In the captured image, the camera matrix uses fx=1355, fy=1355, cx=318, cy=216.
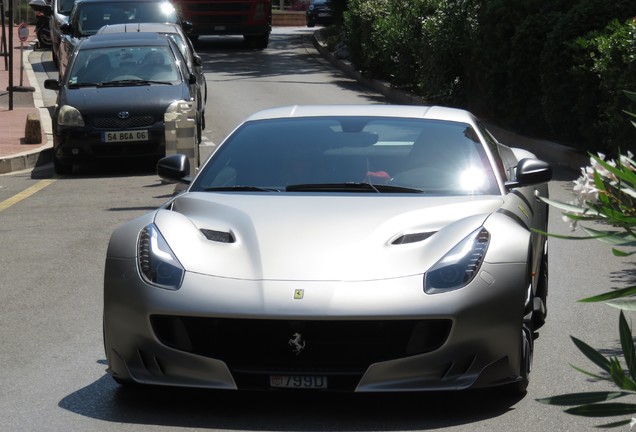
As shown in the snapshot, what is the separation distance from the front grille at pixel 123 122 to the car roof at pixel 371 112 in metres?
9.31

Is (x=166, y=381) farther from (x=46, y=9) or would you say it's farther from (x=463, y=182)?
(x=46, y=9)

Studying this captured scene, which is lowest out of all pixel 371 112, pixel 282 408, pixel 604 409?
pixel 282 408

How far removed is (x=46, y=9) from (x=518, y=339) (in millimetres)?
28040

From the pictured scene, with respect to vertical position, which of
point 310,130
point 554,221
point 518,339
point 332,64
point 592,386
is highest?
point 310,130

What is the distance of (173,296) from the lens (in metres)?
5.74

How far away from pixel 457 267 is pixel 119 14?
20363 mm

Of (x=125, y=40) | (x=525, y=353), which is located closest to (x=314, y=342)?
(x=525, y=353)

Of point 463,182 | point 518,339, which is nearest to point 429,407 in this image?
point 518,339

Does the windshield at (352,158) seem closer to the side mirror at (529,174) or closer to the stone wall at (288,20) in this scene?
the side mirror at (529,174)

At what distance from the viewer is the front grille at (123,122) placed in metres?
17.0

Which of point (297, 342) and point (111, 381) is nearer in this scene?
point (297, 342)

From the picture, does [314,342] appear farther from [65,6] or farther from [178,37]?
[65,6]

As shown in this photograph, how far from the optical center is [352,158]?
7.11m

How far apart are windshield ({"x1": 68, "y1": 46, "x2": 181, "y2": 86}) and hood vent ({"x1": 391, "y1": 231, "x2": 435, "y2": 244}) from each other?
40.4ft
